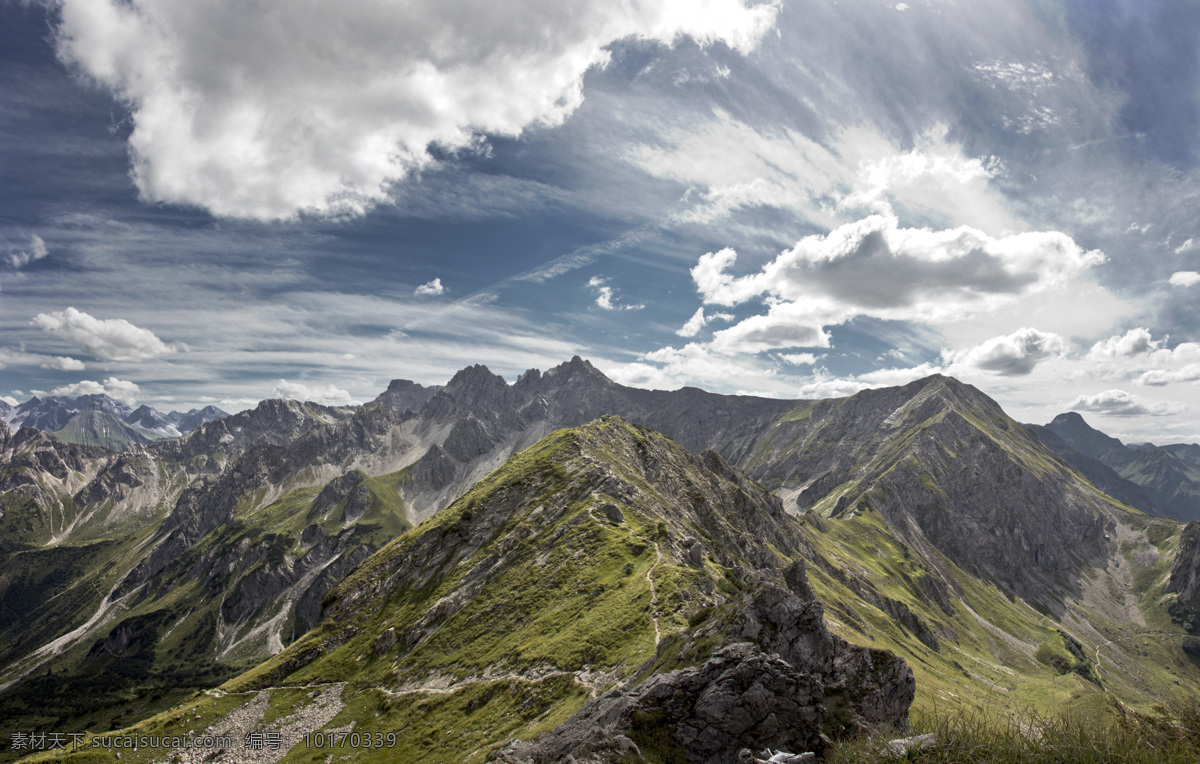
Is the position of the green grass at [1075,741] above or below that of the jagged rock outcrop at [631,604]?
above

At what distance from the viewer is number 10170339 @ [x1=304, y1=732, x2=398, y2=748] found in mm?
66500

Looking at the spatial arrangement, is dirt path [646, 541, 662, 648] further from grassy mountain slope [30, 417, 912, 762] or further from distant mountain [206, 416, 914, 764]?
distant mountain [206, 416, 914, 764]

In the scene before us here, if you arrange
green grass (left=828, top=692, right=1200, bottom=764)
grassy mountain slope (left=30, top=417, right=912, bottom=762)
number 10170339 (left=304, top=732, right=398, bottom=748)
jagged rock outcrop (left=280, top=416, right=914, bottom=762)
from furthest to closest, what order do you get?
number 10170339 (left=304, top=732, right=398, bottom=748) < grassy mountain slope (left=30, top=417, right=912, bottom=762) < jagged rock outcrop (left=280, top=416, right=914, bottom=762) < green grass (left=828, top=692, right=1200, bottom=764)

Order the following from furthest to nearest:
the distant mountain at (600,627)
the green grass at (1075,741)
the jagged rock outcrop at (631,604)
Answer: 1. the distant mountain at (600,627)
2. the jagged rock outcrop at (631,604)
3. the green grass at (1075,741)

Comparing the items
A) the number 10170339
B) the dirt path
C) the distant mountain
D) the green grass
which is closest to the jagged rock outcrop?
the distant mountain

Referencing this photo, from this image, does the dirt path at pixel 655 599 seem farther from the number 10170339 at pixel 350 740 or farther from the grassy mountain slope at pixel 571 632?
the number 10170339 at pixel 350 740

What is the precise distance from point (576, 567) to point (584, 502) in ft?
78.7

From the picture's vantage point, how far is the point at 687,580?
72188mm

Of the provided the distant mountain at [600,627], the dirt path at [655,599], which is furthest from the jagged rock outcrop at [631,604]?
the dirt path at [655,599]

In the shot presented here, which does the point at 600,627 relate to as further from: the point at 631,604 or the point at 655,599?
the point at 655,599

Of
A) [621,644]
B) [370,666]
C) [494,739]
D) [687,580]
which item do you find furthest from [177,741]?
[687,580]

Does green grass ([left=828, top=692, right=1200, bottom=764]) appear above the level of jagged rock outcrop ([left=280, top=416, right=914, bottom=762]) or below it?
above

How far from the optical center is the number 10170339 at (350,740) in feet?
218

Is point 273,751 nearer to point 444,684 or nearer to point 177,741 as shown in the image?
point 177,741
